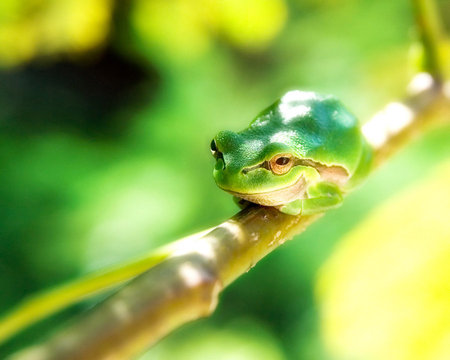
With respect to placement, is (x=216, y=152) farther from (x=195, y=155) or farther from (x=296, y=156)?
(x=195, y=155)

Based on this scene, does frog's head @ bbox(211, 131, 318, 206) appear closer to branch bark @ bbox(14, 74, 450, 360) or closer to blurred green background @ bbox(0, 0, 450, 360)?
branch bark @ bbox(14, 74, 450, 360)

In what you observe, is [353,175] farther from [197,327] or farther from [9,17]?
[9,17]

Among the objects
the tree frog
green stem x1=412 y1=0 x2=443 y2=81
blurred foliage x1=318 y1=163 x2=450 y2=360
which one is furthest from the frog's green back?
blurred foliage x1=318 y1=163 x2=450 y2=360

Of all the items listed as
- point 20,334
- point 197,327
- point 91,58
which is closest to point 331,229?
point 197,327

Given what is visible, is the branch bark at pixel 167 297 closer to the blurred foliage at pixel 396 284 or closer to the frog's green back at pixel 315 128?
the frog's green back at pixel 315 128

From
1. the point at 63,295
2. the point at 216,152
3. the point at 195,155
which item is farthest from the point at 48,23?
the point at 63,295

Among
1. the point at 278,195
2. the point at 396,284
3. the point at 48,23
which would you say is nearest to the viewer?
the point at 278,195
